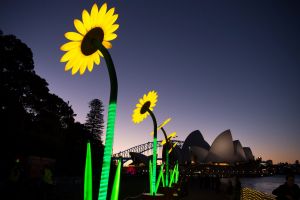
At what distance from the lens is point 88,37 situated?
350 centimetres

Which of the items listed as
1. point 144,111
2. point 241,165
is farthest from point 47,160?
point 241,165

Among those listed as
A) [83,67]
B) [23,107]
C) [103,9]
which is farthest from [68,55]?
[23,107]

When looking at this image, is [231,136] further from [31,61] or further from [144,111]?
[144,111]

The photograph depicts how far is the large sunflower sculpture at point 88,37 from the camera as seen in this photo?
340 cm

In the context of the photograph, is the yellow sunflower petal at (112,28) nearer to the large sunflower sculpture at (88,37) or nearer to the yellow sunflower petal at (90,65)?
the large sunflower sculpture at (88,37)

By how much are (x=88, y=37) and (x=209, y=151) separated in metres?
88.3

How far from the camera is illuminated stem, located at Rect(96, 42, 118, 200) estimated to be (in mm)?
2887

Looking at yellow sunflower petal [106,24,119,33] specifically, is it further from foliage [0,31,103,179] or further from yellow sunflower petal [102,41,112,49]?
foliage [0,31,103,179]

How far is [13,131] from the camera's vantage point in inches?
749

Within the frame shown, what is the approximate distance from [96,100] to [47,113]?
58.0 meters

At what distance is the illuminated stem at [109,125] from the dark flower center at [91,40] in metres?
0.11

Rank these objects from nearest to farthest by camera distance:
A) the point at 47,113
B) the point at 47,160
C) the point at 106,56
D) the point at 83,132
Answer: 1. the point at 106,56
2. the point at 47,160
3. the point at 47,113
4. the point at 83,132

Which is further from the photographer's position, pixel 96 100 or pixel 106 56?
pixel 96 100

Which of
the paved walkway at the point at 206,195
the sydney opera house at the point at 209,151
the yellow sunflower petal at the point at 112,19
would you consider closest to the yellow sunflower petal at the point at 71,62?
the yellow sunflower petal at the point at 112,19
